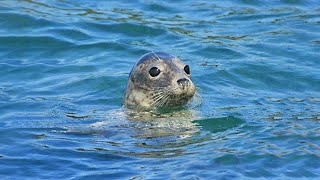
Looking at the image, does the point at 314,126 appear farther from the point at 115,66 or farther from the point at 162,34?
the point at 162,34

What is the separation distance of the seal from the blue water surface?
0.26 meters

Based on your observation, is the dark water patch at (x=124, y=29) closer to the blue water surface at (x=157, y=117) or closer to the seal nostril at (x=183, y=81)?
the blue water surface at (x=157, y=117)

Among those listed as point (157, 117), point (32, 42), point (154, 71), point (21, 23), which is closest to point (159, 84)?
point (154, 71)

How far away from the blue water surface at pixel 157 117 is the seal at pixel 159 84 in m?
0.26

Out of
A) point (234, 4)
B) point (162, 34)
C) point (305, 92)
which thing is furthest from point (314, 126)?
point (234, 4)

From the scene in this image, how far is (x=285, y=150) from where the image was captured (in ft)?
29.9

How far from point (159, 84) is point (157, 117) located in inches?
15.7

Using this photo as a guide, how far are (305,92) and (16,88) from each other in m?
3.79

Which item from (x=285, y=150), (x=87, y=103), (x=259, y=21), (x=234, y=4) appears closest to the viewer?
(x=285, y=150)

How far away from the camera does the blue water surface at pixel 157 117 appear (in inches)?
342

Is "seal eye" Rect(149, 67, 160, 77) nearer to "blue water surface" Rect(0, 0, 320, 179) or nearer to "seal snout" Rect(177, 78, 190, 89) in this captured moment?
"seal snout" Rect(177, 78, 190, 89)

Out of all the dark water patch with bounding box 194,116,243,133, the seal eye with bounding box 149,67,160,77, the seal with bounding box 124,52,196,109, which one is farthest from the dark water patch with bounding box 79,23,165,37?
the dark water patch with bounding box 194,116,243,133

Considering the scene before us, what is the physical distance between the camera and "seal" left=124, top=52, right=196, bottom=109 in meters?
10.2

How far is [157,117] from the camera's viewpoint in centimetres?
1028
